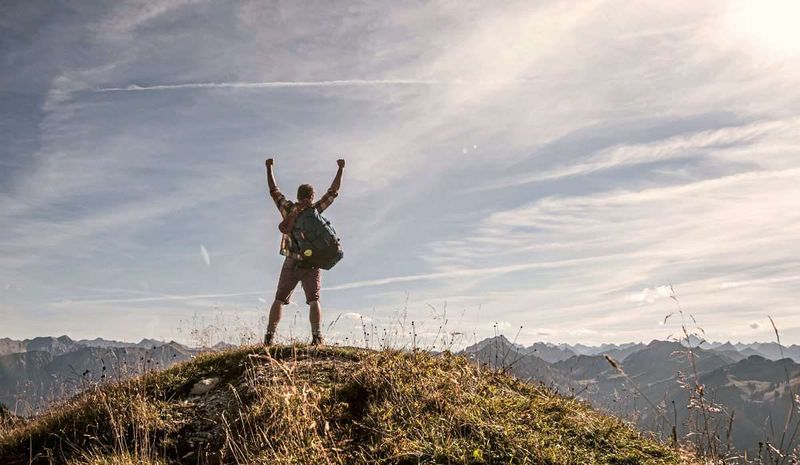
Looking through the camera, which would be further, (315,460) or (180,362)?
(180,362)

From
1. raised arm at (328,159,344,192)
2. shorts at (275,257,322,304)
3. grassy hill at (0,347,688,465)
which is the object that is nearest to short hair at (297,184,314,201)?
raised arm at (328,159,344,192)

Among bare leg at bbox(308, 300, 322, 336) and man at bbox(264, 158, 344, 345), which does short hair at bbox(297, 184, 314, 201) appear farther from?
bare leg at bbox(308, 300, 322, 336)

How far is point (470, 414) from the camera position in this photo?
5.32 metres

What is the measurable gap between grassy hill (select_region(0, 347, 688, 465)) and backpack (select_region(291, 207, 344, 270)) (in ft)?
5.88

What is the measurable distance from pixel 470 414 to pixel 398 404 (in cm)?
89

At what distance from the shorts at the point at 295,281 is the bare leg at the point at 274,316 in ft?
0.36

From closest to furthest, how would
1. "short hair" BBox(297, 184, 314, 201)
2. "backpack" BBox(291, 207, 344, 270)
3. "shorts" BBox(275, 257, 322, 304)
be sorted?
1. "backpack" BBox(291, 207, 344, 270)
2. "shorts" BBox(275, 257, 322, 304)
3. "short hair" BBox(297, 184, 314, 201)

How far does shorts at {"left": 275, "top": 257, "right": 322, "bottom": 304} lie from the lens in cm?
991

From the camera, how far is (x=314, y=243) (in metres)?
9.73

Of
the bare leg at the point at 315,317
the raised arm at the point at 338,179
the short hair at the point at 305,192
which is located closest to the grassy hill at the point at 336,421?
the bare leg at the point at 315,317

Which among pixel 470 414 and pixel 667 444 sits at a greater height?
pixel 470 414

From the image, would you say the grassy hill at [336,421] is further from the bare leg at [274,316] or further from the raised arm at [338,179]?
the raised arm at [338,179]

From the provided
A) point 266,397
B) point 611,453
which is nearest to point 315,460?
point 266,397

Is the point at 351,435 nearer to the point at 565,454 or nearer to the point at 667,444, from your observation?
the point at 565,454
